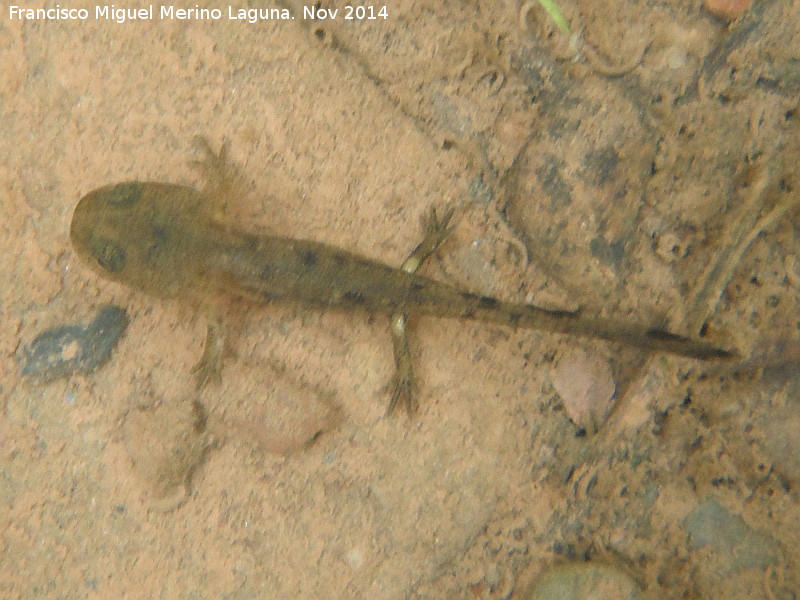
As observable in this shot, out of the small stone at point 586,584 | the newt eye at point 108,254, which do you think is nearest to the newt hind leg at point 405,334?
the small stone at point 586,584

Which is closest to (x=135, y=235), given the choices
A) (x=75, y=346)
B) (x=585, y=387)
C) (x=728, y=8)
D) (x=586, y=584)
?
(x=75, y=346)

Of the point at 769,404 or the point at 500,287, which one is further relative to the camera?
the point at 500,287

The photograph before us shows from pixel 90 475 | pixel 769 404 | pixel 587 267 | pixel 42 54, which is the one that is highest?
pixel 42 54

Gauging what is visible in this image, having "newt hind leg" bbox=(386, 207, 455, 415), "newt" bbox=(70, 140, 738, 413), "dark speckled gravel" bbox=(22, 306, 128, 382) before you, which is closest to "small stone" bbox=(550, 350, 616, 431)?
"newt" bbox=(70, 140, 738, 413)

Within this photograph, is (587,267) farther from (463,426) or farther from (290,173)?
(290,173)

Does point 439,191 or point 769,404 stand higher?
point 439,191

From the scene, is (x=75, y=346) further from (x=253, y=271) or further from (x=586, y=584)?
(x=586, y=584)

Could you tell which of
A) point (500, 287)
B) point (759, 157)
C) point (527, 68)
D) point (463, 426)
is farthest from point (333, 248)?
point (759, 157)

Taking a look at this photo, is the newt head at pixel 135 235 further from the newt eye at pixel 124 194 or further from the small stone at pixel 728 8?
the small stone at pixel 728 8
